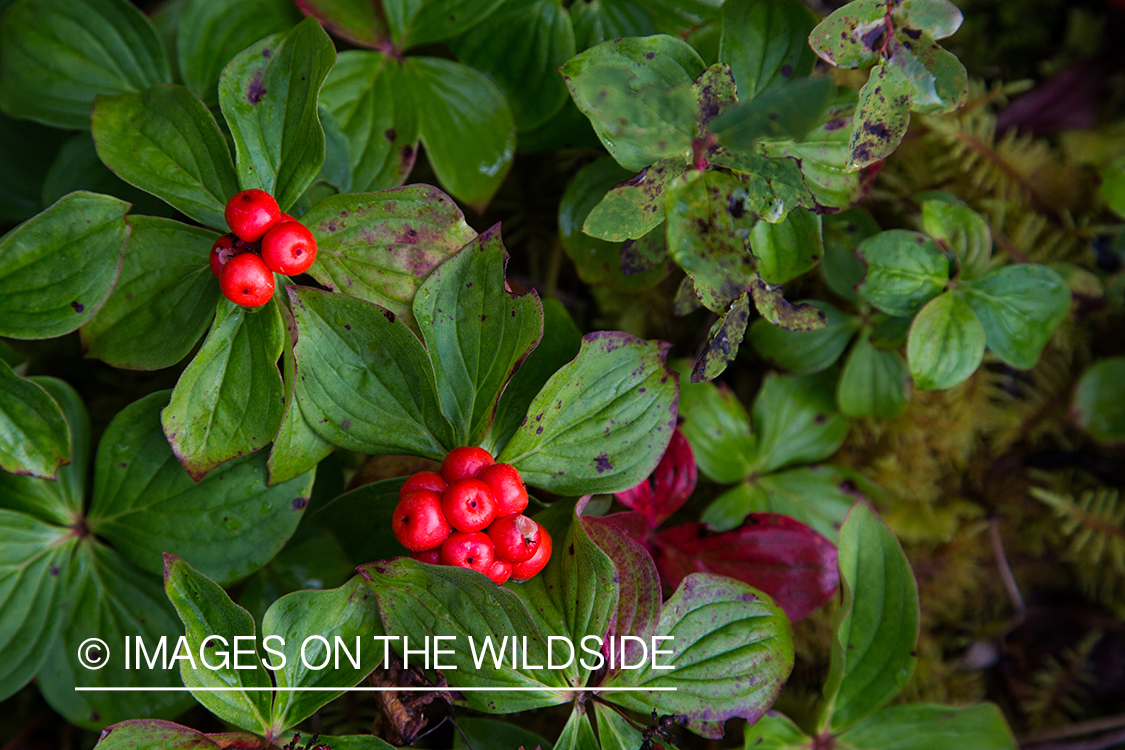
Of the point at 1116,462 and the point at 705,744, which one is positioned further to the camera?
the point at 1116,462

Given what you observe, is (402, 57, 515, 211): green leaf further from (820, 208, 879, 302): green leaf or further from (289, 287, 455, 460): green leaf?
(820, 208, 879, 302): green leaf

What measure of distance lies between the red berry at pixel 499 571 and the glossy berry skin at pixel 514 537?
0.02 meters

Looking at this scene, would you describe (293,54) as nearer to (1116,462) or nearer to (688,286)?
(688,286)

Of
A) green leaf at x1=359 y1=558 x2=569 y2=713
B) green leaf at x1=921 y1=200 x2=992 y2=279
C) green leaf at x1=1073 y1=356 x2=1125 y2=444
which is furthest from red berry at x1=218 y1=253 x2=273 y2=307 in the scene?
green leaf at x1=1073 y1=356 x2=1125 y2=444

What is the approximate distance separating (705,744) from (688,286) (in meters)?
1.23

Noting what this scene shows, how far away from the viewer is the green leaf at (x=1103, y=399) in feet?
6.79

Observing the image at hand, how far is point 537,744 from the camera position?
1.35 m

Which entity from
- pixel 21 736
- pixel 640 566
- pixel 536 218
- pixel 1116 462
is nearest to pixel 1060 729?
pixel 1116 462

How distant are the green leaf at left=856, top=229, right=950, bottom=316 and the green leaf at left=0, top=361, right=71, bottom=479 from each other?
177 cm

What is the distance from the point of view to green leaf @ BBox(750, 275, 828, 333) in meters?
1.38

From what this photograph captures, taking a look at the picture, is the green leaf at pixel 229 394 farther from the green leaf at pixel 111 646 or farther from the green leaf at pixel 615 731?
the green leaf at pixel 615 731

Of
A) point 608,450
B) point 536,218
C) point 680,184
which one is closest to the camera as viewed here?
point 680,184

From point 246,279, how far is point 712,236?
832 mm

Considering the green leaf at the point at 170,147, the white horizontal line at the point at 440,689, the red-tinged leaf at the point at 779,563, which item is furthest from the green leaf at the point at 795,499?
the green leaf at the point at 170,147
